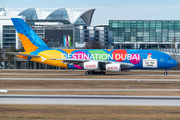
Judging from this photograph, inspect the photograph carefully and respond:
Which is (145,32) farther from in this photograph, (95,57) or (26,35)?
(26,35)

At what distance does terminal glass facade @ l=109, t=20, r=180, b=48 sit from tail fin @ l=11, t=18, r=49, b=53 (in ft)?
326

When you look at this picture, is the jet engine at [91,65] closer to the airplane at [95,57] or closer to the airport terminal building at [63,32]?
the airplane at [95,57]

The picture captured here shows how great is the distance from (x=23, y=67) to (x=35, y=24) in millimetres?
119380

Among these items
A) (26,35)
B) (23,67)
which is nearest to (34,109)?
(26,35)

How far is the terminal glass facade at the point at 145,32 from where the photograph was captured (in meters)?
153

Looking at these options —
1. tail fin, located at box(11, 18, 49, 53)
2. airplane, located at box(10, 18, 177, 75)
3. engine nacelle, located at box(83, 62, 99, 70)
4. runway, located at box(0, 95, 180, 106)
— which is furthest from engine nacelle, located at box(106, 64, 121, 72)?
runway, located at box(0, 95, 180, 106)

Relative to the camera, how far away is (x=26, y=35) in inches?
2176

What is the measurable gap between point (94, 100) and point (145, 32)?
135 metres

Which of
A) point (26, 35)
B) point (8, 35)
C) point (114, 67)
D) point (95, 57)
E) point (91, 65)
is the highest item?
point (8, 35)

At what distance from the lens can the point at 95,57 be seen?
5406 centimetres

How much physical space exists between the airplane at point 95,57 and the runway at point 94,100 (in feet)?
82.9

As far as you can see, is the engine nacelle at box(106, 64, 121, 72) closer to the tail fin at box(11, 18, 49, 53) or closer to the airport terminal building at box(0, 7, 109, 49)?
the tail fin at box(11, 18, 49, 53)

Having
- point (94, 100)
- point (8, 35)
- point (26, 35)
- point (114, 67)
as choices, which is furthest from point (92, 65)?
point (8, 35)

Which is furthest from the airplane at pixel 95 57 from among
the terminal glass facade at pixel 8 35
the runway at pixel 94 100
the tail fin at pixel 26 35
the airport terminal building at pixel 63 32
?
the terminal glass facade at pixel 8 35
